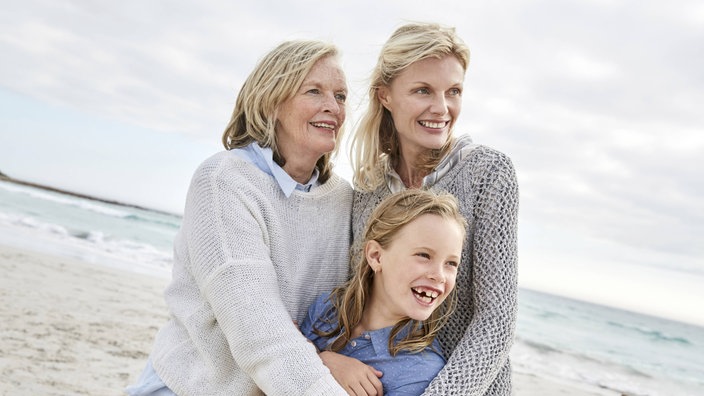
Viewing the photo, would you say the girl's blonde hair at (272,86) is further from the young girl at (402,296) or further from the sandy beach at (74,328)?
the sandy beach at (74,328)

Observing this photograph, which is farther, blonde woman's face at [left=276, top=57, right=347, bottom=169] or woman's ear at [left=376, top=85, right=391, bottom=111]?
woman's ear at [left=376, top=85, right=391, bottom=111]

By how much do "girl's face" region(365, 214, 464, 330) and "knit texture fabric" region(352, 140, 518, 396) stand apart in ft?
0.40

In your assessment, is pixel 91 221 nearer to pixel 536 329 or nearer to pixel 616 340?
pixel 536 329

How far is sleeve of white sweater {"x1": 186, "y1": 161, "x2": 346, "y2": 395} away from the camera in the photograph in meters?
1.99

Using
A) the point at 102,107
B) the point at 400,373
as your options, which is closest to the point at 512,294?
the point at 400,373

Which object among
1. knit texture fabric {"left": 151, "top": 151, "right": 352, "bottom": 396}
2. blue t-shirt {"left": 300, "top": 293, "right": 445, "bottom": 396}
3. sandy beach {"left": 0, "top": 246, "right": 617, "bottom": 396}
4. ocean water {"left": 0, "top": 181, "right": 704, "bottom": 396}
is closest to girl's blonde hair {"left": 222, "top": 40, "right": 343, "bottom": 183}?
knit texture fabric {"left": 151, "top": 151, "right": 352, "bottom": 396}

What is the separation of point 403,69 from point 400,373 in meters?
1.15

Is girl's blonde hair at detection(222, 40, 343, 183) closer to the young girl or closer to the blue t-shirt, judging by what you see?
the young girl

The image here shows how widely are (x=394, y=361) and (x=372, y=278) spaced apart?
0.36 m

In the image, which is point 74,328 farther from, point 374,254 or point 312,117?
point 374,254

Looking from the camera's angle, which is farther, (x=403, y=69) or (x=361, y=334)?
(x=403, y=69)

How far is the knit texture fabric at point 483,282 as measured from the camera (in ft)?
7.02

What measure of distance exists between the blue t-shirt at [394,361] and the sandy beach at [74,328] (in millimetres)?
3096

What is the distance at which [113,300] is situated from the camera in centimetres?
809
